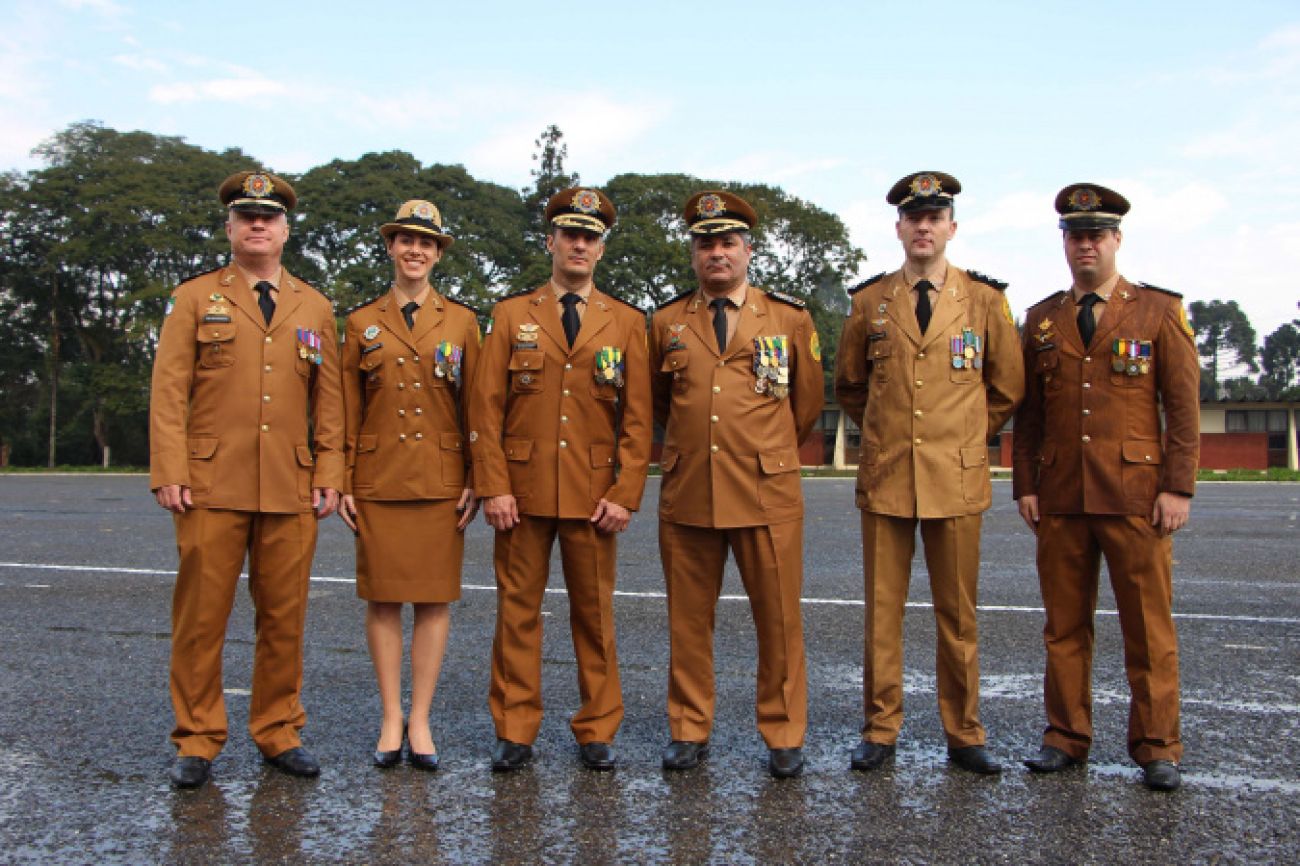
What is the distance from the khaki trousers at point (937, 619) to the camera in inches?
171

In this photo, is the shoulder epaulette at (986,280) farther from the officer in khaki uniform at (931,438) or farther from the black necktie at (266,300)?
the black necktie at (266,300)

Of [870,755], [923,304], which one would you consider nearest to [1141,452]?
[923,304]

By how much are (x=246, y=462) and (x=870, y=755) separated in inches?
109

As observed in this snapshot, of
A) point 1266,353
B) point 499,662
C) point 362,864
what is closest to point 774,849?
point 362,864

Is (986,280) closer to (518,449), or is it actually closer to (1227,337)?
(518,449)

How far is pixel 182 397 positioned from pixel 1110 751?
4100 mm

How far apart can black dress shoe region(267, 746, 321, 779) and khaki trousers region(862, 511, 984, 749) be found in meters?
2.19

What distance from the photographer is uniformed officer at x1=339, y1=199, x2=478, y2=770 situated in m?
4.52

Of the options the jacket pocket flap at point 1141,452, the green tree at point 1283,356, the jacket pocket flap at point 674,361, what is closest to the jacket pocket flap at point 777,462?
the jacket pocket flap at point 674,361

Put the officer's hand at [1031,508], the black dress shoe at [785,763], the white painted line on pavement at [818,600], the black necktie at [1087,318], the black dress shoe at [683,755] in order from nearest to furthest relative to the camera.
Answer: the black dress shoe at [785,763]
the black dress shoe at [683,755]
the black necktie at [1087,318]
the officer's hand at [1031,508]
the white painted line on pavement at [818,600]

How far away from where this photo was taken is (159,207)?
4162 centimetres

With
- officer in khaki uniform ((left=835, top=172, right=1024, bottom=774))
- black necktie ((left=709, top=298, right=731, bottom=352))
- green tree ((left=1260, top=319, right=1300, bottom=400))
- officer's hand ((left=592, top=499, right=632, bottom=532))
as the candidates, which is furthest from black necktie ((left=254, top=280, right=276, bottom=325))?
green tree ((left=1260, top=319, right=1300, bottom=400))

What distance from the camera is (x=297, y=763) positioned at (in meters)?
4.17

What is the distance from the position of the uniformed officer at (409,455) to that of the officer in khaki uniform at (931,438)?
5.83 ft
